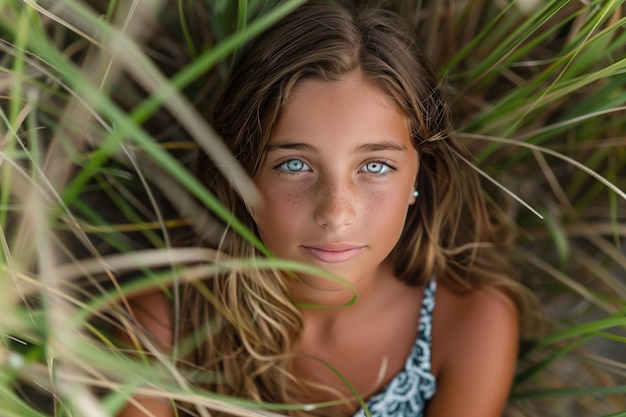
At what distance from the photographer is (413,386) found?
113 cm

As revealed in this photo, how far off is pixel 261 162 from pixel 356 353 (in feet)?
1.25

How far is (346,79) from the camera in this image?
2.87ft

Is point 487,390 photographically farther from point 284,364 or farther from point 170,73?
point 170,73

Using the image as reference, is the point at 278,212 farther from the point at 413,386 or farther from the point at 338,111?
the point at 413,386

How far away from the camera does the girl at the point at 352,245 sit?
0.88 metres

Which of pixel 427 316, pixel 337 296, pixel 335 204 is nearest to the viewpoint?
pixel 335 204

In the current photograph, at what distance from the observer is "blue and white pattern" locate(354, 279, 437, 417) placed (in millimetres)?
1126

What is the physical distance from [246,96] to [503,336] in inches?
21.7

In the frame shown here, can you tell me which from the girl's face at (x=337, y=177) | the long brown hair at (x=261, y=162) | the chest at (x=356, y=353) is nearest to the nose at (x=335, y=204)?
the girl's face at (x=337, y=177)

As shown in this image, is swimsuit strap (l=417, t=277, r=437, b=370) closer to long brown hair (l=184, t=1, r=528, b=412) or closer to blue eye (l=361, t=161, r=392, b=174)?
long brown hair (l=184, t=1, r=528, b=412)

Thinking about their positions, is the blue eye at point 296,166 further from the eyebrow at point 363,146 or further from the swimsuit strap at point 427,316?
the swimsuit strap at point 427,316

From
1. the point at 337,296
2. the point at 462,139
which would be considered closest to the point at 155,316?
the point at 337,296

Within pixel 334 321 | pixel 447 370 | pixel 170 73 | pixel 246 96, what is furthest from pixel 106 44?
pixel 447 370

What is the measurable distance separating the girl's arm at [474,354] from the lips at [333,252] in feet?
0.97
